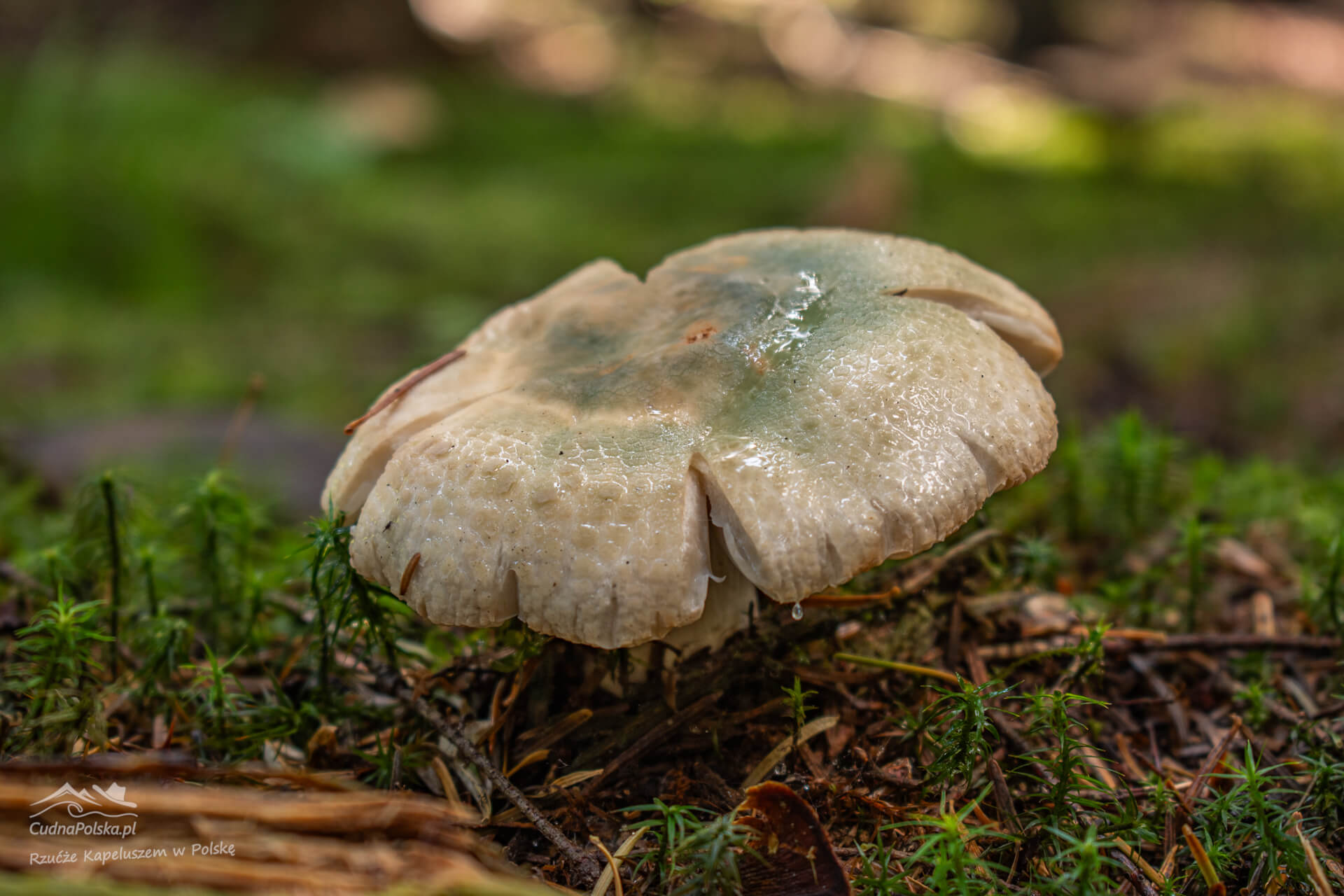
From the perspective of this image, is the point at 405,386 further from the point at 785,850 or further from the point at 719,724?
the point at 785,850

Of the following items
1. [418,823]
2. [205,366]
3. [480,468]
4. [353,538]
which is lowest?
[205,366]

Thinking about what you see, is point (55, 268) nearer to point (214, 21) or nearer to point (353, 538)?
point (214, 21)

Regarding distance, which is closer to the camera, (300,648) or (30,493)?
(300,648)

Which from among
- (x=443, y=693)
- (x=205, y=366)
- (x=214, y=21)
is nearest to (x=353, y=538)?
(x=443, y=693)

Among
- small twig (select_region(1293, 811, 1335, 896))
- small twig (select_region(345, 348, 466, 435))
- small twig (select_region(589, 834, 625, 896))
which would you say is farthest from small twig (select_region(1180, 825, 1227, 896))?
small twig (select_region(345, 348, 466, 435))

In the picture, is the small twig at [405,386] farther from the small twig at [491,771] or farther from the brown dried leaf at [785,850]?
the brown dried leaf at [785,850]

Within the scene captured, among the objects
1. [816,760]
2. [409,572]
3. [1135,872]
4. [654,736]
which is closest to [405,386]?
[409,572]
